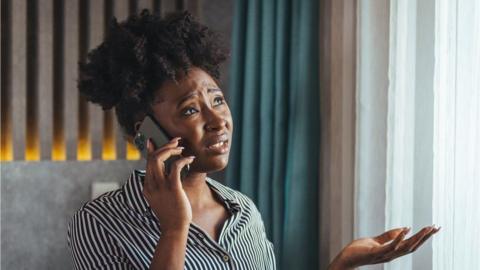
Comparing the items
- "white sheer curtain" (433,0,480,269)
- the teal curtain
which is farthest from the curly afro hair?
the teal curtain

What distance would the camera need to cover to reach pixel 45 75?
2695 millimetres

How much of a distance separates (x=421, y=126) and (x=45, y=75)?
150cm

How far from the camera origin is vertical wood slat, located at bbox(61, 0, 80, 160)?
272cm

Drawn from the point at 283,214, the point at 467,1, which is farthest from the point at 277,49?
the point at 467,1

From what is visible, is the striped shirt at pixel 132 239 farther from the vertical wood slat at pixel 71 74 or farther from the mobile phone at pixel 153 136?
the vertical wood slat at pixel 71 74

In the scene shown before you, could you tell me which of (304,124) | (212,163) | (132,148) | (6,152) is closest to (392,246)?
(212,163)

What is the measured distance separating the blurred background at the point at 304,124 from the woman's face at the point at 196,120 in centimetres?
65

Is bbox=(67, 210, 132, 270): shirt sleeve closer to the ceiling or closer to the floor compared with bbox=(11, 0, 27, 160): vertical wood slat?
closer to the floor

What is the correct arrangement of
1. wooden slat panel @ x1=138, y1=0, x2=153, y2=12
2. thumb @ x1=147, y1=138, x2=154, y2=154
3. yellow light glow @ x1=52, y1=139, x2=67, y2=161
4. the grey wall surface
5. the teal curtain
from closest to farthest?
thumb @ x1=147, y1=138, x2=154, y2=154
the teal curtain
the grey wall surface
yellow light glow @ x1=52, y1=139, x2=67, y2=161
wooden slat panel @ x1=138, y1=0, x2=153, y2=12

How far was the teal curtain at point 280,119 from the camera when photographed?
2377mm

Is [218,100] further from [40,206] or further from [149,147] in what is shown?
[40,206]

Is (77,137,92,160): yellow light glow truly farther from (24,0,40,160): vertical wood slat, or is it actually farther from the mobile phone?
the mobile phone

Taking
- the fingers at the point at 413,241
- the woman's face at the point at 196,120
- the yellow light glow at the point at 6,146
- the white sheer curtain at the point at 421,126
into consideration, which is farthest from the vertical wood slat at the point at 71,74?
the fingers at the point at 413,241

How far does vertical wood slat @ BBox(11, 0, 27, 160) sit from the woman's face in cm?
144
